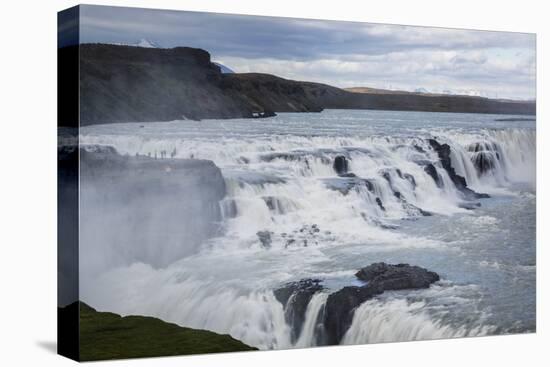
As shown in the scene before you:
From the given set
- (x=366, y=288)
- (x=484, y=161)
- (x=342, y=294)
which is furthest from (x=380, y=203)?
(x=484, y=161)

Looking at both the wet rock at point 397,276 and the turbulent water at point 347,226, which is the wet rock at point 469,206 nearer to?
the turbulent water at point 347,226

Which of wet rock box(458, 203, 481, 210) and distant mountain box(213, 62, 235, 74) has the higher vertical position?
distant mountain box(213, 62, 235, 74)

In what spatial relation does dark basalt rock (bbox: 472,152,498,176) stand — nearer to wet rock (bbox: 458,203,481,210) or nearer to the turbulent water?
the turbulent water

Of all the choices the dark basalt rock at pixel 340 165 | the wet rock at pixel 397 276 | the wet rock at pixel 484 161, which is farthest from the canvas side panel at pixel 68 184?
the wet rock at pixel 484 161

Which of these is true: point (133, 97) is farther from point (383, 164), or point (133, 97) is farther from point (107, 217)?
point (383, 164)

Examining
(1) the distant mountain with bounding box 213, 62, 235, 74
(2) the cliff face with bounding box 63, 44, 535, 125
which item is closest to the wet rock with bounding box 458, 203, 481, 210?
(2) the cliff face with bounding box 63, 44, 535, 125

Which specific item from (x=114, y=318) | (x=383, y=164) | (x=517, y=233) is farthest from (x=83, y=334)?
(x=517, y=233)
